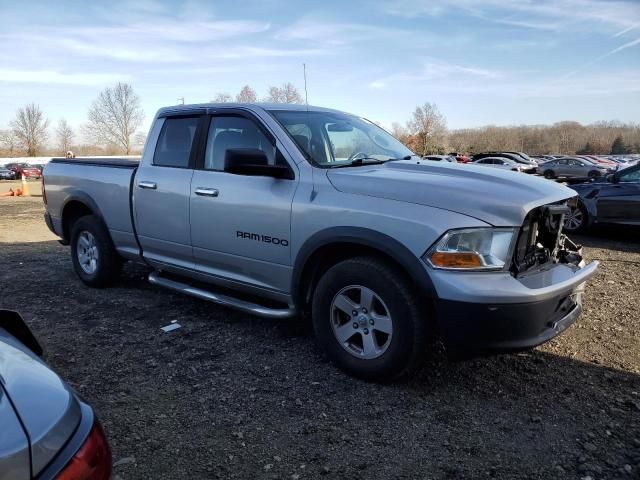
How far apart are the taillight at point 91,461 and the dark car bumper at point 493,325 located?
2.01 metres

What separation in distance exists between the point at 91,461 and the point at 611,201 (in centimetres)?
920

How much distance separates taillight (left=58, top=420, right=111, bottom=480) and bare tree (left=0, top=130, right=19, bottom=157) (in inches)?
3883

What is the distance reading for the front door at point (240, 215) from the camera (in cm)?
378

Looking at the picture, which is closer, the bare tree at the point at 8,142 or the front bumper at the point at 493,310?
the front bumper at the point at 493,310

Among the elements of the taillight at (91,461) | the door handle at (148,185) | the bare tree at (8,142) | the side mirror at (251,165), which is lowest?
the taillight at (91,461)

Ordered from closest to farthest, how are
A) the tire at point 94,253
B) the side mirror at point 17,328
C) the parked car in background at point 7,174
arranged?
the side mirror at point 17,328, the tire at point 94,253, the parked car in background at point 7,174

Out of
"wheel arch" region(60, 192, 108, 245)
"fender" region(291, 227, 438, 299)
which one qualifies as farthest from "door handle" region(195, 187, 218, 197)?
"wheel arch" region(60, 192, 108, 245)

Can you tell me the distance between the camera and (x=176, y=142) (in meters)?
4.72

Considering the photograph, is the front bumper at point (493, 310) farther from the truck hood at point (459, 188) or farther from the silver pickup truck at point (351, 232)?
the truck hood at point (459, 188)

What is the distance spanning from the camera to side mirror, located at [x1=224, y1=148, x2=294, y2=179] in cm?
365

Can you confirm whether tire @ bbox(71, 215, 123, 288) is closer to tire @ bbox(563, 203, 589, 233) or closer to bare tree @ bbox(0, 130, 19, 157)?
tire @ bbox(563, 203, 589, 233)

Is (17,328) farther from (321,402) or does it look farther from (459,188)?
(459,188)

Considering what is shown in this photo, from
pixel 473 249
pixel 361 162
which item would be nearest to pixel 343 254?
pixel 361 162

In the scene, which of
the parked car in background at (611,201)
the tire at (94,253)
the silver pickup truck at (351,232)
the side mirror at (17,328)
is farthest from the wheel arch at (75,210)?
the parked car in background at (611,201)
